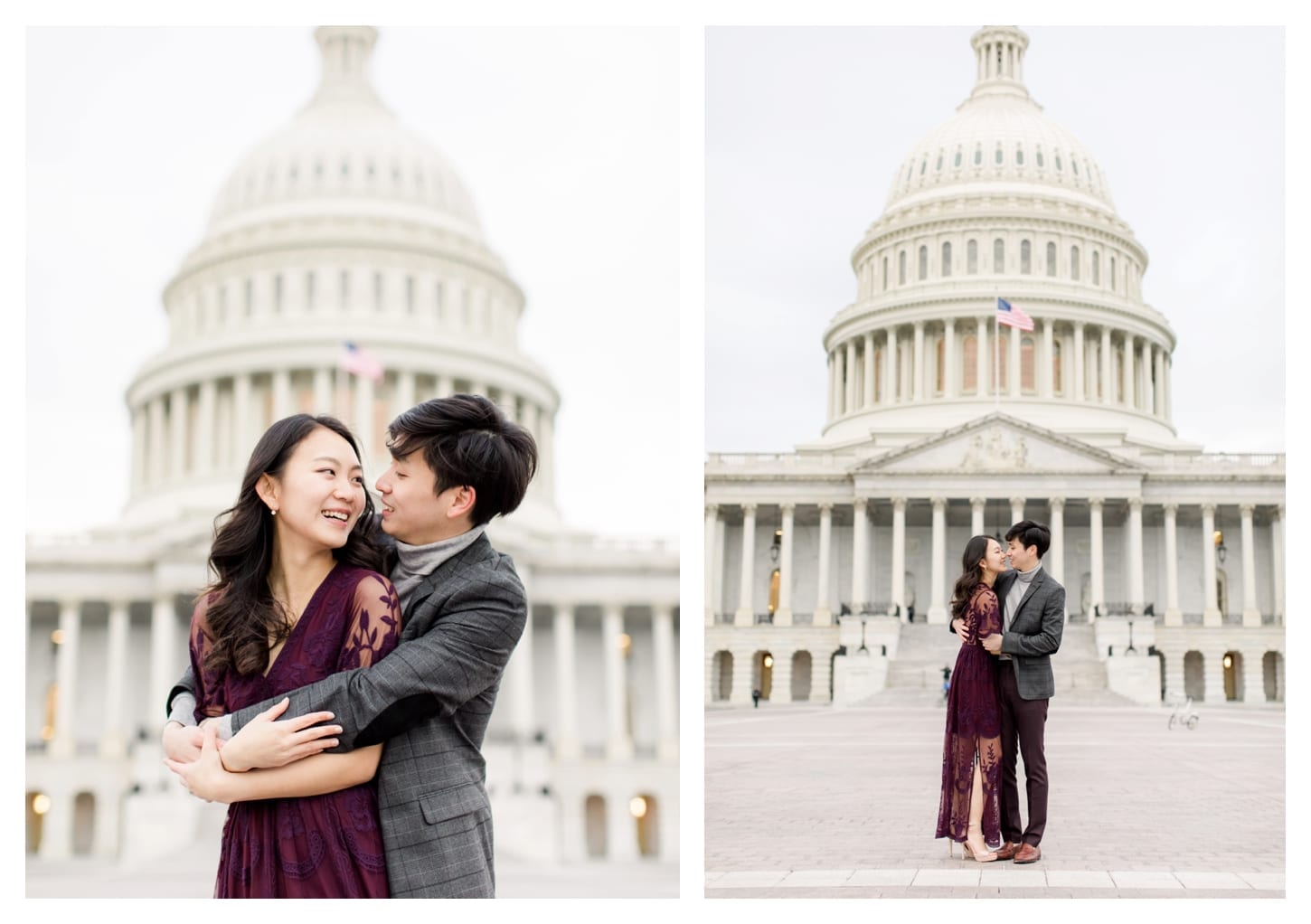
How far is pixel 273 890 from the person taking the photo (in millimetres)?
5207

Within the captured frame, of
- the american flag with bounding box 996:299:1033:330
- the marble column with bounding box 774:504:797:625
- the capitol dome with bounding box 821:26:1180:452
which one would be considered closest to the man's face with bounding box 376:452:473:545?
the american flag with bounding box 996:299:1033:330

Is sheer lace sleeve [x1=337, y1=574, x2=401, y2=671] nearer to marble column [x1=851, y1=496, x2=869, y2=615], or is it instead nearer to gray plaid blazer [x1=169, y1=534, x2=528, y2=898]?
gray plaid blazer [x1=169, y1=534, x2=528, y2=898]

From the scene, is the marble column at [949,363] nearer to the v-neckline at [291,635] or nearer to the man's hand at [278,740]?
the v-neckline at [291,635]

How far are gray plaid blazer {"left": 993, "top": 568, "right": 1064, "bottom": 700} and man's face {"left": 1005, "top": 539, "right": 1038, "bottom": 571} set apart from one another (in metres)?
0.09

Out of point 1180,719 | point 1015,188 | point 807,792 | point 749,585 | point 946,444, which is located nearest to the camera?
point 807,792

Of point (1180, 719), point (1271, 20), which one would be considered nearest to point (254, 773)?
point (1271, 20)

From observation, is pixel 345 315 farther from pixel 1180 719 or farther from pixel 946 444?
pixel 1180 719

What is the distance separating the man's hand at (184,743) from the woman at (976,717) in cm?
507

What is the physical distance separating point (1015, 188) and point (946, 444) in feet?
55.7

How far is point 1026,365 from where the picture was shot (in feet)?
184

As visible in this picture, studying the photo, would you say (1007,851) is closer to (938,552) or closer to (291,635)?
(291,635)

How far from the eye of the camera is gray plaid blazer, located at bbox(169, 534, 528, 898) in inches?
192

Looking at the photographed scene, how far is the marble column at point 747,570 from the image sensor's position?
132 ft

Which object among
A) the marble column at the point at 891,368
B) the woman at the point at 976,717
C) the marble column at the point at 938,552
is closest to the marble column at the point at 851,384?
the marble column at the point at 891,368
